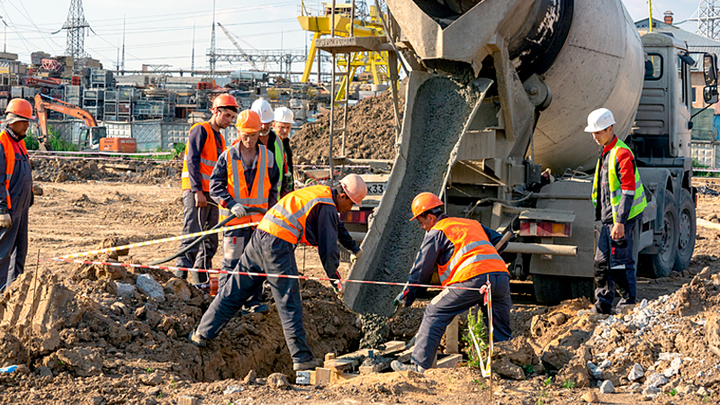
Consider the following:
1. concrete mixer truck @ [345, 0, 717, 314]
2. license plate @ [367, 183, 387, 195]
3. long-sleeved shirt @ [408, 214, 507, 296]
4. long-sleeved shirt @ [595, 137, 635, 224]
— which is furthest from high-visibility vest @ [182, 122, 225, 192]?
long-sleeved shirt @ [595, 137, 635, 224]

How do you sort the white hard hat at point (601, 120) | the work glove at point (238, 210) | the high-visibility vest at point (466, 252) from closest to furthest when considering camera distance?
the high-visibility vest at point (466, 252)
the work glove at point (238, 210)
the white hard hat at point (601, 120)

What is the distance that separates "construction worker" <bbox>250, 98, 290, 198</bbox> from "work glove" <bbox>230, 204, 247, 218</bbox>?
0.70m

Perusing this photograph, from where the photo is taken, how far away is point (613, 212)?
589 cm

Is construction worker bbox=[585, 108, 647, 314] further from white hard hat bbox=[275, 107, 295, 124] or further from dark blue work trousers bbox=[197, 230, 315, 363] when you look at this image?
white hard hat bbox=[275, 107, 295, 124]

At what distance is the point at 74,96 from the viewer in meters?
38.4

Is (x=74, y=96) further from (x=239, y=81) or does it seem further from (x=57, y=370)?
(x=57, y=370)

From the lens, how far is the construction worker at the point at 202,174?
627 centimetres

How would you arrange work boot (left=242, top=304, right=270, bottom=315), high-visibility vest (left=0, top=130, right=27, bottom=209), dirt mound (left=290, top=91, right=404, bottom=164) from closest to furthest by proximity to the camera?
high-visibility vest (left=0, top=130, right=27, bottom=209), work boot (left=242, top=304, right=270, bottom=315), dirt mound (left=290, top=91, right=404, bottom=164)

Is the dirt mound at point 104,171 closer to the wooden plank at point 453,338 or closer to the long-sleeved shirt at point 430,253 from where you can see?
the wooden plank at point 453,338

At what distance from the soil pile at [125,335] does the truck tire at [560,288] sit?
5.96ft

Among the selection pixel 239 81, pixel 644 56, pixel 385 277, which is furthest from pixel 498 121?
pixel 239 81

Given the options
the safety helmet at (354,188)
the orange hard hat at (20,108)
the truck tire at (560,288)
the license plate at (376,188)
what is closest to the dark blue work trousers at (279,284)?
the safety helmet at (354,188)

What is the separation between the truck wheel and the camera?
29.9 feet

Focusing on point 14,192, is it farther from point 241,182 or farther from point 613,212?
point 613,212
